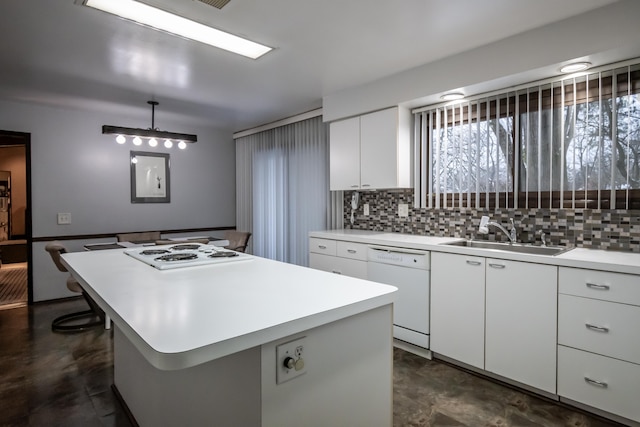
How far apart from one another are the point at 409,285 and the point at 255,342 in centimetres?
216

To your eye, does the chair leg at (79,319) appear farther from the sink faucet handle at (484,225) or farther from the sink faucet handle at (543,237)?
the sink faucet handle at (543,237)

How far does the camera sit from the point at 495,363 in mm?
2430

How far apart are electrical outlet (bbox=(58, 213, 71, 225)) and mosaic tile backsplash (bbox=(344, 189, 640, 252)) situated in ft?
12.2

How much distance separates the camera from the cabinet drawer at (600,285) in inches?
74.2

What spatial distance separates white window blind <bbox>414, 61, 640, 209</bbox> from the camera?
7.60ft

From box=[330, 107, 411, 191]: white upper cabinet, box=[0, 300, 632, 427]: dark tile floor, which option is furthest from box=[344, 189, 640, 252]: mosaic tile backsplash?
box=[0, 300, 632, 427]: dark tile floor

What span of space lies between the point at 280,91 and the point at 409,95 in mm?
1350

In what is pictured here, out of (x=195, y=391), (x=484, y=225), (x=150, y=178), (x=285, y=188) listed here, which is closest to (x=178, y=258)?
(x=195, y=391)

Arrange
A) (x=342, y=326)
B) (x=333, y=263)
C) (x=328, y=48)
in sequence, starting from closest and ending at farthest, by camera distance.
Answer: (x=342, y=326) < (x=328, y=48) < (x=333, y=263)

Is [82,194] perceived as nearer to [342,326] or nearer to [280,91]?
[280,91]

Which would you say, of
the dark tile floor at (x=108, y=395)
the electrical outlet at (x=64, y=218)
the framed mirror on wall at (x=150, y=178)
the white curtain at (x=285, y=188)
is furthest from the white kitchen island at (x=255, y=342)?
the framed mirror on wall at (x=150, y=178)

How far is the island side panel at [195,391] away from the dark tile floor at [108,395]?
0.29 metres

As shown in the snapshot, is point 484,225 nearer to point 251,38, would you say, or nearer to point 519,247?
point 519,247

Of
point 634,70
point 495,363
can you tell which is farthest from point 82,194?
point 634,70
